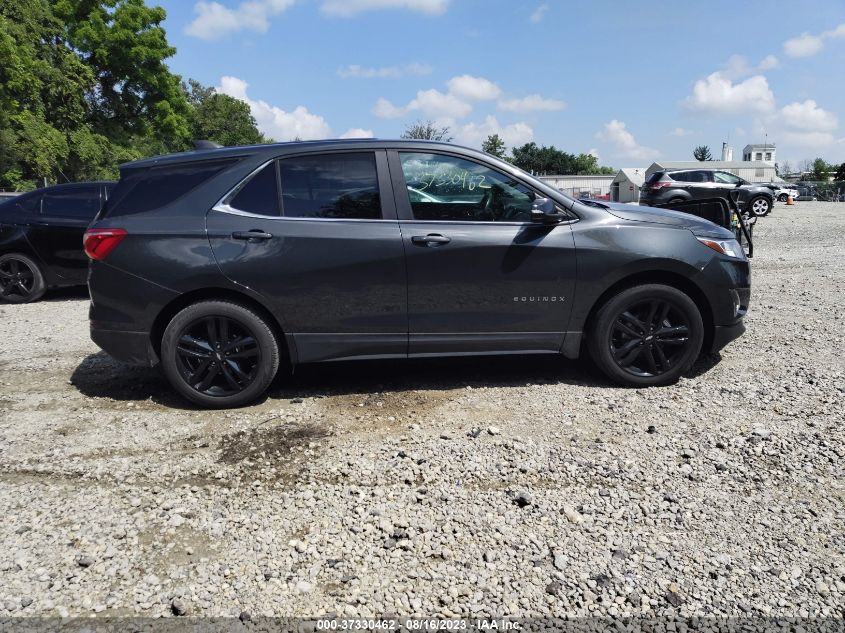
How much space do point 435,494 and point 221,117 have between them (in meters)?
81.8

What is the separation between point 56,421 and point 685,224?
4.67 meters

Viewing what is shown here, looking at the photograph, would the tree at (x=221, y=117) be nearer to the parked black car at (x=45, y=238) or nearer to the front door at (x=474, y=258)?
the parked black car at (x=45, y=238)

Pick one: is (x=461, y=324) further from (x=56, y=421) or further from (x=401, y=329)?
(x=56, y=421)

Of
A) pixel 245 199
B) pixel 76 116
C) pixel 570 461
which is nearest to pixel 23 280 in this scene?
pixel 245 199

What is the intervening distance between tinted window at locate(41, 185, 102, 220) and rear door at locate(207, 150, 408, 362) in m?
5.60

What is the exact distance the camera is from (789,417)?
3924 millimetres

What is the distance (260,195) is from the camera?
423 centimetres

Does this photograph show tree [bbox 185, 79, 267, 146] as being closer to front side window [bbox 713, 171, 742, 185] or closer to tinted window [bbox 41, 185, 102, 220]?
front side window [bbox 713, 171, 742, 185]

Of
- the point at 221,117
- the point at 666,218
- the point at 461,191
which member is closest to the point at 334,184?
the point at 461,191

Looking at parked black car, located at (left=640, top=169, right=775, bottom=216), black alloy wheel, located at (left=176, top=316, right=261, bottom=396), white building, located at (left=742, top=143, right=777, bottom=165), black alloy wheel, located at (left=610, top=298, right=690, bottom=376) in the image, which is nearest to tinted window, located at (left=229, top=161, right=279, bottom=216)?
black alloy wheel, located at (left=176, top=316, right=261, bottom=396)

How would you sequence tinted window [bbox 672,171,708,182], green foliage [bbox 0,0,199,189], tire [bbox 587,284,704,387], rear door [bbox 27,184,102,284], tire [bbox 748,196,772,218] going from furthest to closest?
1. green foliage [bbox 0,0,199,189]
2. tinted window [bbox 672,171,708,182]
3. tire [bbox 748,196,772,218]
4. rear door [bbox 27,184,102,284]
5. tire [bbox 587,284,704,387]

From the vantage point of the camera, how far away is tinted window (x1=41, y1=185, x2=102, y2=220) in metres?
8.62

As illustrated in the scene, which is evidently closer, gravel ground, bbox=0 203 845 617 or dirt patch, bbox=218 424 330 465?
gravel ground, bbox=0 203 845 617

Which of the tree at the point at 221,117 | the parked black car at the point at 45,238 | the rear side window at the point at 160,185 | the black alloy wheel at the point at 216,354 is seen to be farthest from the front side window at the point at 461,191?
the tree at the point at 221,117
